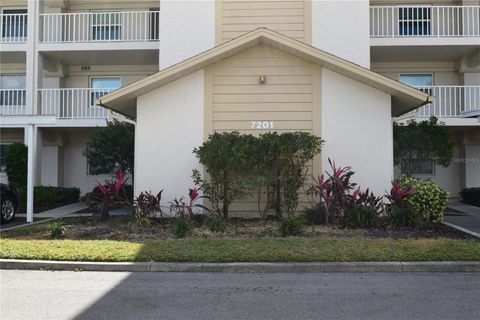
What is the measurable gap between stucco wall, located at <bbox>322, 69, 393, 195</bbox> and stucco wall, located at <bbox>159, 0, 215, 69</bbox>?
508cm

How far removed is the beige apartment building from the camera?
1222 cm

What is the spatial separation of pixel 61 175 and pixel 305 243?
14.5m

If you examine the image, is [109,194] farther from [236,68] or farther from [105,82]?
[105,82]

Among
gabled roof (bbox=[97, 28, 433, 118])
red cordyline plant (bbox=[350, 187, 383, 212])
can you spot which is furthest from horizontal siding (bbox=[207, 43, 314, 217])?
red cordyline plant (bbox=[350, 187, 383, 212])

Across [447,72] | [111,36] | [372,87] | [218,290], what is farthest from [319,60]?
[111,36]

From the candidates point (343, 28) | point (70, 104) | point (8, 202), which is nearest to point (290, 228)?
point (8, 202)

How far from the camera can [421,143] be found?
14281 mm

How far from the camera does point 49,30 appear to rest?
1898 cm

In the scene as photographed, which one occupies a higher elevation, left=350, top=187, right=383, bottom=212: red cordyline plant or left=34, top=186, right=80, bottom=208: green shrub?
left=350, top=187, right=383, bottom=212: red cordyline plant

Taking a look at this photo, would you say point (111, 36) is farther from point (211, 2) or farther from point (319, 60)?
point (319, 60)

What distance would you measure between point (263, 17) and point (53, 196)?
968 centimetres

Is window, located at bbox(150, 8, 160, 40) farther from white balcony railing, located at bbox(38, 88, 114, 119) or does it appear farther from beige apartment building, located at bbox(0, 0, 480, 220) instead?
white balcony railing, located at bbox(38, 88, 114, 119)

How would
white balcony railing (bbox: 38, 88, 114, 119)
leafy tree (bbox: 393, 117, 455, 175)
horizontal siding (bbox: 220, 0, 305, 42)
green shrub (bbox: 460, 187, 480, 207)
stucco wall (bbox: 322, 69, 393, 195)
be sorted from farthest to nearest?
white balcony railing (bbox: 38, 88, 114, 119)
green shrub (bbox: 460, 187, 480, 207)
horizontal siding (bbox: 220, 0, 305, 42)
leafy tree (bbox: 393, 117, 455, 175)
stucco wall (bbox: 322, 69, 393, 195)

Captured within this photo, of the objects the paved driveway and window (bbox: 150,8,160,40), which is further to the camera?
window (bbox: 150,8,160,40)
